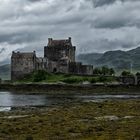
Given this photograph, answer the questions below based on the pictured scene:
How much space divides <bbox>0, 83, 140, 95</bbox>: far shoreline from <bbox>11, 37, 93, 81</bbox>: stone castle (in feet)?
43.5

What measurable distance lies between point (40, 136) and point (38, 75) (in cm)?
9739

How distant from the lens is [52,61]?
138m

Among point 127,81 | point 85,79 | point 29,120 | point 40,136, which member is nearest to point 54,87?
point 85,79

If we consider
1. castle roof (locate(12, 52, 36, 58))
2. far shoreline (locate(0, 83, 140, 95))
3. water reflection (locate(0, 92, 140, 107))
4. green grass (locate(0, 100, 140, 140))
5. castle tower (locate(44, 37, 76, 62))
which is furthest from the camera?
castle tower (locate(44, 37, 76, 62))

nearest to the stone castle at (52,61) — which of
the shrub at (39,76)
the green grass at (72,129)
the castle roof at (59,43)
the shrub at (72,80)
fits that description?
the castle roof at (59,43)

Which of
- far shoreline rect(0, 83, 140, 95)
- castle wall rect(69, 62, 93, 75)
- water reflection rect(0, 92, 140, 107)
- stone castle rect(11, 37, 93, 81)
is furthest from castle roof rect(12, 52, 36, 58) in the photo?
water reflection rect(0, 92, 140, 107)

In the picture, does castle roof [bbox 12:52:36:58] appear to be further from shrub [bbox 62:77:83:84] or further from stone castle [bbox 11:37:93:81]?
shrub [bbox 62:77:83:84]

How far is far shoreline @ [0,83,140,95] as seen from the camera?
110938 mm

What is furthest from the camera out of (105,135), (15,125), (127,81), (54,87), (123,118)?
(127,81)

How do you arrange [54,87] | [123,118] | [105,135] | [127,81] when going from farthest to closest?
[127,81], [54,87], [123,118], [105,135]

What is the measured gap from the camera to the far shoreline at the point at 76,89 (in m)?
111

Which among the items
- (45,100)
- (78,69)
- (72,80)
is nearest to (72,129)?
(45,100)

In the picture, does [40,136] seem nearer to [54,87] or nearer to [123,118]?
[123,118]

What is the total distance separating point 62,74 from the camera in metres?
130
